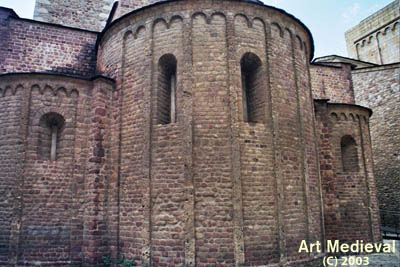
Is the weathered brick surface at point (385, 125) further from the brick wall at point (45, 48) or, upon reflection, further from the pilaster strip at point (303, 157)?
the brick wall at point (45, 48)

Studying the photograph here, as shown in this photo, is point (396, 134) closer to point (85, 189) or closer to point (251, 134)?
point (251, 134)

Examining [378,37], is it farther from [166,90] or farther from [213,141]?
[213,141]

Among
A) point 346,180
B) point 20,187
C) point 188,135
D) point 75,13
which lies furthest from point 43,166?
point 346,180

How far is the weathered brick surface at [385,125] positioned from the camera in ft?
51.9

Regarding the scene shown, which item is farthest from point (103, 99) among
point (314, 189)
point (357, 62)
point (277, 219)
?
point (357, 62)

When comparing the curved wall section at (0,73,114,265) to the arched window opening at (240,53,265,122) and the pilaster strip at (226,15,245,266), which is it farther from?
the arched window opening at (240,53,265,122)

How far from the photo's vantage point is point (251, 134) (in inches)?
330

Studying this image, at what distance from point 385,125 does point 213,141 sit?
12.4 m

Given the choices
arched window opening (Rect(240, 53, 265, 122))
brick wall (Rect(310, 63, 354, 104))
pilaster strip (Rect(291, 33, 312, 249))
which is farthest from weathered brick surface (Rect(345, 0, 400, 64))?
arched window opening (Rect(240, 53, 265, 122))

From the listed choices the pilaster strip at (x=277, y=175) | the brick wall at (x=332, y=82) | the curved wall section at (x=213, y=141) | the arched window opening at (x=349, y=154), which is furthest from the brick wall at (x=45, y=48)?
the arched window opening at (x=349, y=154)

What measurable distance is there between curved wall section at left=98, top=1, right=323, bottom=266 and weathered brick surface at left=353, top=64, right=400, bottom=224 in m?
8.56

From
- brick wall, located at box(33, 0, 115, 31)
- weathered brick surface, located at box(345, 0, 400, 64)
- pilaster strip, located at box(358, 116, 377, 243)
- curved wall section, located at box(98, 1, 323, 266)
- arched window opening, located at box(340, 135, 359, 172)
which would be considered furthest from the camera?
weathered brick surface, located at box(345, 0, 400, 64)

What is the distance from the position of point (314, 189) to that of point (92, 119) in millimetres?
6868

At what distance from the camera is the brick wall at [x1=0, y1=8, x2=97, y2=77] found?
10930 millimetres
